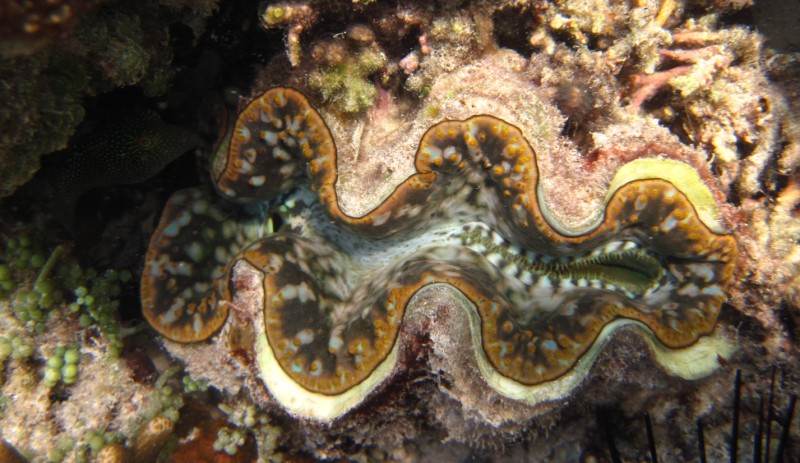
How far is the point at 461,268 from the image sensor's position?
2635 millimetres

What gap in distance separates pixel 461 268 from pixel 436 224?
425mm

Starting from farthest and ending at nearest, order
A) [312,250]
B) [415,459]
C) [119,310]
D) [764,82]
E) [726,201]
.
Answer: [415,459] → [119,310] → [312,250] → [764,82] → [726,201]

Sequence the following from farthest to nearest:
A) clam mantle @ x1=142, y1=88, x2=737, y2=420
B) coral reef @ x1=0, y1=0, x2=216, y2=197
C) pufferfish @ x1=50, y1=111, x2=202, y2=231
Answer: pufferfish @ x1=50, y1=111, x2=202, y2=231, clam mantle @ x1=142, y1=88, x2=737, y2=420, coral reef @ x1=0, y1=0, x2=216, y2=197

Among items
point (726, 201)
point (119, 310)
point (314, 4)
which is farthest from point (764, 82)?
point (119, 310)

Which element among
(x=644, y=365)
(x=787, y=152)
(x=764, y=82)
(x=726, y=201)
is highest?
(x=764, y=82)

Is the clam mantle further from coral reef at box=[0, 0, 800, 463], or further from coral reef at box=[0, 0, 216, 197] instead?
coral reef at box=[0, 0, 216, 197]

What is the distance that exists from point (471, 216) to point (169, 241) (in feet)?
6.51

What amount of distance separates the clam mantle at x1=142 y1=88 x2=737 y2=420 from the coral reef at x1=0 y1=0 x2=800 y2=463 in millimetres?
14

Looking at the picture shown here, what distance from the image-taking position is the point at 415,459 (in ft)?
11.6

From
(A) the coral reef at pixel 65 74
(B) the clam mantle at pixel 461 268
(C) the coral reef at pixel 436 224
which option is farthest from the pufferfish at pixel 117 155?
(A) the coral reef at pixel 65 74

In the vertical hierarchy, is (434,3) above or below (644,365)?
above

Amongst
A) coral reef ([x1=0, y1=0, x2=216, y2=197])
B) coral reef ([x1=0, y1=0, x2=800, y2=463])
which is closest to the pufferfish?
coral reef ([x1=0, y1=0, x2=800, y2=463])

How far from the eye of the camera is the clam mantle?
226 centimetres

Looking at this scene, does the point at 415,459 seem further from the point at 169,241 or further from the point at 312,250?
the point at 169,241
